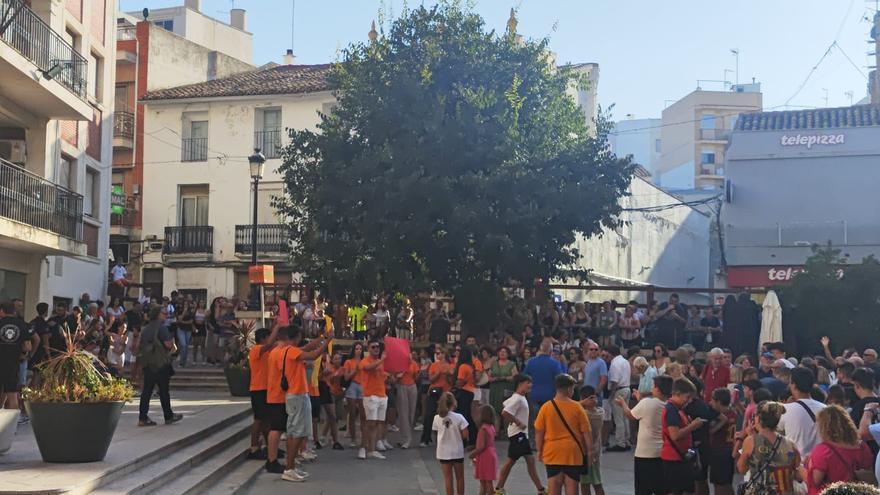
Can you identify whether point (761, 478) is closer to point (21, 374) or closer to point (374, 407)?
point (374, 407)

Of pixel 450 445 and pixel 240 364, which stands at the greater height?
pixel 240 364

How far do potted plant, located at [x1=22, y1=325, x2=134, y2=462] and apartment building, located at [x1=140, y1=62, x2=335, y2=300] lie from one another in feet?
98.0

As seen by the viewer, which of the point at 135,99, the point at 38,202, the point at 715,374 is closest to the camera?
the point at 715,374

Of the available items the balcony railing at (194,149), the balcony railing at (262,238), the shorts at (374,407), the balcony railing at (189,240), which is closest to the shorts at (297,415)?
the shorts at (374,407)

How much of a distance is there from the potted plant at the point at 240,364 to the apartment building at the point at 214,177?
57.5ft

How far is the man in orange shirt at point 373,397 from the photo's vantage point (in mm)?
16719

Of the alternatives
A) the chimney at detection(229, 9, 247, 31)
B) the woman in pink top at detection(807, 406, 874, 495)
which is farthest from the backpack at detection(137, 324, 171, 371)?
the chimney at detection(229, 9, 247, 31)

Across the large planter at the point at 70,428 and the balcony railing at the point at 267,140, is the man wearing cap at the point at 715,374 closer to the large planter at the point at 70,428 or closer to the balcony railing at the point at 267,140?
the large planter at the point at 70,428

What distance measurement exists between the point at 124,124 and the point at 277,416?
32.0 metres

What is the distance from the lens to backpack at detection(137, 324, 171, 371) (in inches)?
608

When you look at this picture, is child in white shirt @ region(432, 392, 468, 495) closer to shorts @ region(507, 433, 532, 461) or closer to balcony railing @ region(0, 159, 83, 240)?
shorts @ region(507, 433, 532, 461)

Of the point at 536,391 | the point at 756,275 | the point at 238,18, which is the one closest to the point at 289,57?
the point at 238,18

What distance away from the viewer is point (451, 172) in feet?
75.8

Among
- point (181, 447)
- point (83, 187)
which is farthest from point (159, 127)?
point (181, 447)
